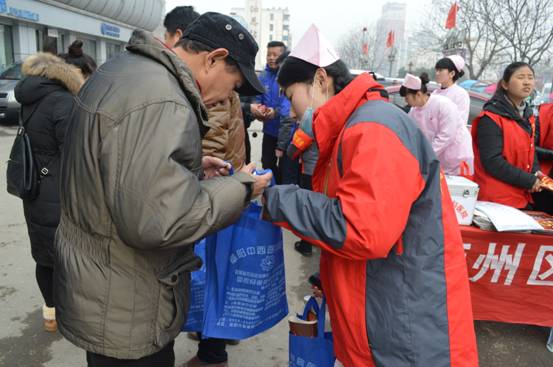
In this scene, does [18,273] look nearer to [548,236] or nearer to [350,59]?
[548,236]

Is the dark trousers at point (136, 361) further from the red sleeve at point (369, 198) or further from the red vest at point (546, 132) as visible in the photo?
the red vest at point (546, 132)

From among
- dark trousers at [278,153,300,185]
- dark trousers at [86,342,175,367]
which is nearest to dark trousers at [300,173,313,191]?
dark trousers at [278,153,300,185]

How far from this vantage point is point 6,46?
56.2ft

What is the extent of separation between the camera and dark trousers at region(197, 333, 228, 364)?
2557 millimetres

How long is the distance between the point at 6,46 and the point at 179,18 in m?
17.3

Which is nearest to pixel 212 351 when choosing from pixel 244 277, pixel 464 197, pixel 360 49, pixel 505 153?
pixel 244 277

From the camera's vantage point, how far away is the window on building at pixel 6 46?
16.7 m

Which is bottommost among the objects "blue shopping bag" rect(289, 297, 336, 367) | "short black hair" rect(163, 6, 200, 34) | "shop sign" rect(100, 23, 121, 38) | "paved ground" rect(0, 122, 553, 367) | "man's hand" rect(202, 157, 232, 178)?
"paved ground" rect(0, 122, 553, 367)

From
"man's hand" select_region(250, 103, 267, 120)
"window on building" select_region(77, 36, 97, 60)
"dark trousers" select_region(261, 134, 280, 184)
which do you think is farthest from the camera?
"window on building" select_region(77, 36, 97, 60)

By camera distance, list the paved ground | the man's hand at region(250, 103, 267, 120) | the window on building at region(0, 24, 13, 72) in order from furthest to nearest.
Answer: the window on building at region(0, 24, 13, 72) < the man's hand at region(250, 103, 267, 120) < the paved ground

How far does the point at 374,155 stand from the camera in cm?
125

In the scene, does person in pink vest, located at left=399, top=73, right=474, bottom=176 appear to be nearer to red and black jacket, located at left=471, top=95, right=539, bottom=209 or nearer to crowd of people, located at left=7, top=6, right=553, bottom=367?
red and black jacket, located at left=471, top=95, right=539, bottom=209

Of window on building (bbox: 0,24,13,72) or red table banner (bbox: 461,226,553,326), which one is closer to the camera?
red table banner (bbox: 461,226,553,326)

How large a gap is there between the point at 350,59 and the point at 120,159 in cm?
5200
